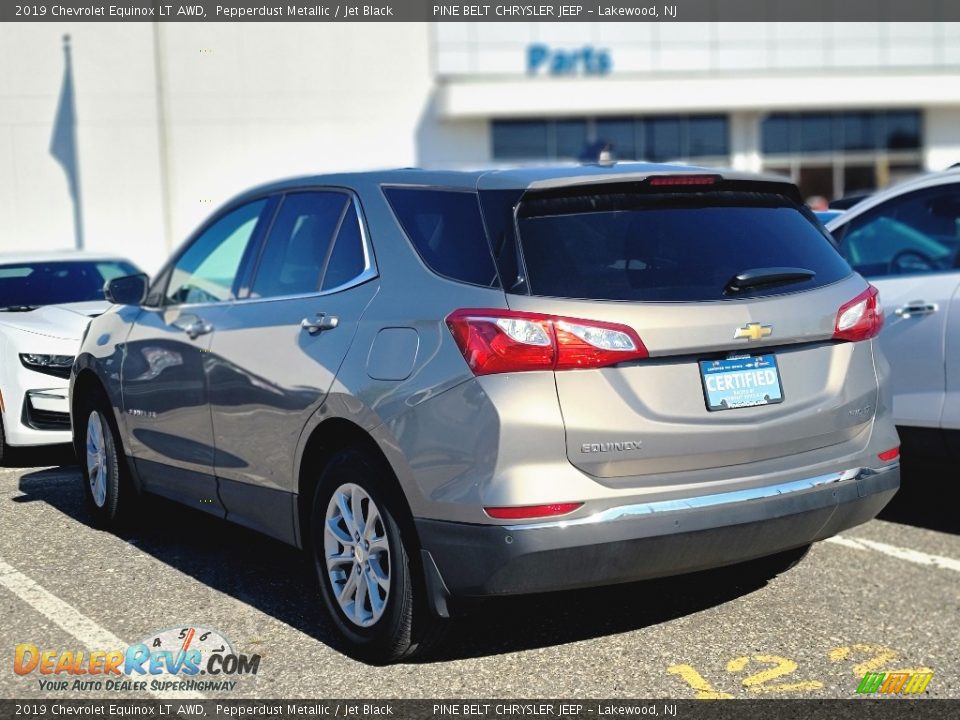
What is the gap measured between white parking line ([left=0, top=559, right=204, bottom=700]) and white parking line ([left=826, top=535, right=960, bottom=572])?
10.7 feet

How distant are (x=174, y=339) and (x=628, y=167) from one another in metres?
2.24

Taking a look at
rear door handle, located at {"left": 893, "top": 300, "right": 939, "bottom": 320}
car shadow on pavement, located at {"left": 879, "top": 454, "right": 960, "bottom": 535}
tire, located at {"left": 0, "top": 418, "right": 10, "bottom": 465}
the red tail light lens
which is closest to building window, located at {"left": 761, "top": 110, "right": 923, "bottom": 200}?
car shadow on pavement, located at {"left": 879, "top": 454, "right": 960, "bottom": 535}

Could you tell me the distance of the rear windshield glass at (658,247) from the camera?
390 cm

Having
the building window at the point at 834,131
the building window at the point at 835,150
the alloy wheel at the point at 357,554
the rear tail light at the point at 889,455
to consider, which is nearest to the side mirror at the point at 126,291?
the alloy wheel at the point at 357,554

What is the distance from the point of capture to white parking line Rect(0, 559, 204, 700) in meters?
4.50

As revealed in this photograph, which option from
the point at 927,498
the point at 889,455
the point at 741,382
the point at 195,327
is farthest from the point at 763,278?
the point at 927,498

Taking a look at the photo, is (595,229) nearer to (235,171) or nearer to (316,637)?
(316,637)

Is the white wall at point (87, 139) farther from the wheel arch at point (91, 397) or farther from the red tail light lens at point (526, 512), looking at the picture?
the red tail light lens at point (526, 512)

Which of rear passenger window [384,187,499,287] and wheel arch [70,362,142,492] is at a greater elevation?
rear passenger window [384,187,499,287]

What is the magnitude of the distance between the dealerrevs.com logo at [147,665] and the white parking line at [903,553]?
2.94 meters

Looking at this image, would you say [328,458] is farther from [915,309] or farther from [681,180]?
[915,309]

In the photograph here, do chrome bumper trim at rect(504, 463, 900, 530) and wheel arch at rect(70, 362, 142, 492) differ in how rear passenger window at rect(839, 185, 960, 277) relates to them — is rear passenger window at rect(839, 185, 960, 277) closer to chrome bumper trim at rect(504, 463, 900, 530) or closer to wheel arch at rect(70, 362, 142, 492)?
chrome bumper trim at rect(504, 463, 900, 530)

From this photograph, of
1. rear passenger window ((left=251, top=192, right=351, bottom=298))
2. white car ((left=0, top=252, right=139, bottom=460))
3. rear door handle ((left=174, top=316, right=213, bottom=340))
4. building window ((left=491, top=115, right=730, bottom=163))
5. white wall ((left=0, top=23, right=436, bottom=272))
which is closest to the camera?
rear passenger window ((left=251, top=192, right=351, bottom=298))
